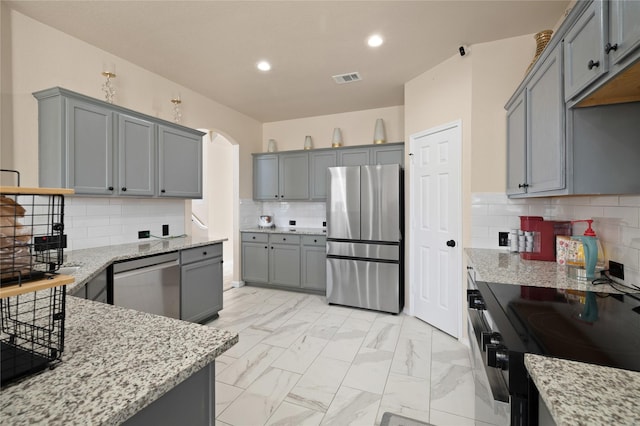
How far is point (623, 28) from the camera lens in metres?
1.05

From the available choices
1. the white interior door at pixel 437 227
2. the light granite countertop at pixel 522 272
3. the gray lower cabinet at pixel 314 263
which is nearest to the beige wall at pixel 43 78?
the gray lower cabinet at pixel 314 263

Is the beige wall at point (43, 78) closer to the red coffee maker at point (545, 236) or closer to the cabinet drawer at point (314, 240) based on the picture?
the cabinet drawer at point (314, 240)

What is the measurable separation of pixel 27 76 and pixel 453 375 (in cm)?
407

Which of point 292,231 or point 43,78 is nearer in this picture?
point 43,78

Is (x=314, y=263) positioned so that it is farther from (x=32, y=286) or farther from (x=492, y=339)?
(x=32, y=286)

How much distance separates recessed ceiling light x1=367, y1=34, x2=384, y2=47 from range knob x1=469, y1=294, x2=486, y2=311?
90.2 inches


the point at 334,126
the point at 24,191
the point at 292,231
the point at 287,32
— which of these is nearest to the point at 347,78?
the point at 287,32

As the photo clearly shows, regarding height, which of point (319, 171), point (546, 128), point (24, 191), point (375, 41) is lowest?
point (24, 191)

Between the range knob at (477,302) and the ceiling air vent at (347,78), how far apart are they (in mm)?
2708

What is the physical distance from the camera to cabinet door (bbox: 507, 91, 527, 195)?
2.10 metres

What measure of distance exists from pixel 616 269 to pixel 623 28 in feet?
4.08

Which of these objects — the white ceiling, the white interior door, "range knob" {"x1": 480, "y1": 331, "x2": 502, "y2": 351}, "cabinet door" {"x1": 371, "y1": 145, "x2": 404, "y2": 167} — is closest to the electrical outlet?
"range knob" {"x1": 480, "y1": 331, "x2": 502, "y2": 351}

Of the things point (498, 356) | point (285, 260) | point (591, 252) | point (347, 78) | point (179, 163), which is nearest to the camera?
point (498, 356)

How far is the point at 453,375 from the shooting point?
223cm
